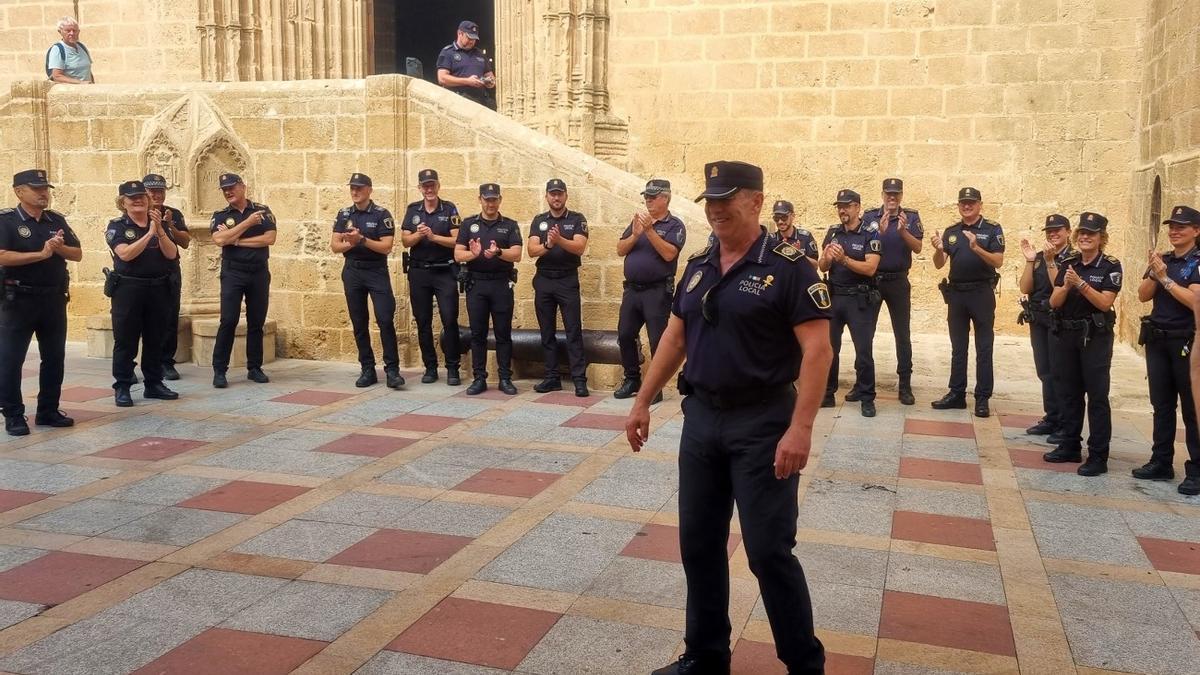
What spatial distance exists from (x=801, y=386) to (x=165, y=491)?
4.17 metres

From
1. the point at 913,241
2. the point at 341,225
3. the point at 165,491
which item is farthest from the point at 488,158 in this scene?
the point at 165,491

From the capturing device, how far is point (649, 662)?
3.97 m

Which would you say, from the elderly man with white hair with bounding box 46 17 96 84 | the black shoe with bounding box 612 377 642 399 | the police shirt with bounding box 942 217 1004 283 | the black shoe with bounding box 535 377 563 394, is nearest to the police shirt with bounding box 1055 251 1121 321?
the police shirt with bounding box 942 217 1004 283

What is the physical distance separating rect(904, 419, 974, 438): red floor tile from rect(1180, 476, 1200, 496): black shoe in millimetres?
1687

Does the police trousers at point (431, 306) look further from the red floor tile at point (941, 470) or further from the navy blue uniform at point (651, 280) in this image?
the red floor tile at point (941, 470)

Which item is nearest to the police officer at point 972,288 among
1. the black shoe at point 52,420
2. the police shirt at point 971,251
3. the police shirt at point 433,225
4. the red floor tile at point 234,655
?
the police shirt at point 971,251

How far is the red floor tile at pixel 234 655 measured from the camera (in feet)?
12.6

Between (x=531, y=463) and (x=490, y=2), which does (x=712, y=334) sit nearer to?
(x=531, y=463)

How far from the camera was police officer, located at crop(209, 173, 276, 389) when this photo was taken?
9641 millimetres

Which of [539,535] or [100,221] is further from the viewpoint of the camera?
[100,221]

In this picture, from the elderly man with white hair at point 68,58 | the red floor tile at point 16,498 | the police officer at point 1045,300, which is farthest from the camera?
the elderly man with white hair at point 68,58

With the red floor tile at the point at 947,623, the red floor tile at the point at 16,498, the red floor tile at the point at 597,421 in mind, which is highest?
the red floor tile at the point at 597,421

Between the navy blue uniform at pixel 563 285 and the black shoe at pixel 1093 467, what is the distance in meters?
4.13

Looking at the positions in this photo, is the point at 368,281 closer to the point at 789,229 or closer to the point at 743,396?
the point at 789,229
